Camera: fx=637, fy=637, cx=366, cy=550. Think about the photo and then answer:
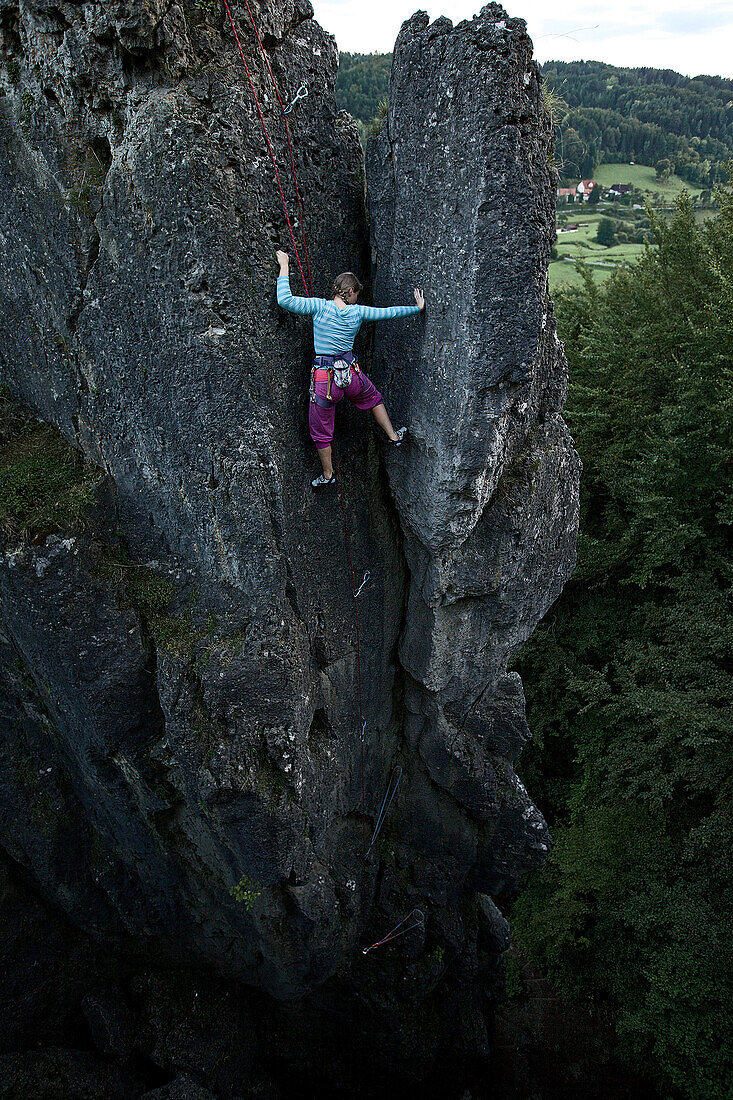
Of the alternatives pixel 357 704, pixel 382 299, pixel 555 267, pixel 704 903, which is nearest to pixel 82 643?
pixel 357 704

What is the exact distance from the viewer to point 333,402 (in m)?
5.90

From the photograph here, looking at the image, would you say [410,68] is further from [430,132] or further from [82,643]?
[82,643]

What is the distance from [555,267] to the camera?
108ft

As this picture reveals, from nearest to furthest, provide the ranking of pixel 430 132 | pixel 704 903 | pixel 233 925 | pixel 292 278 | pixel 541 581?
pixel 430 132 < pixel 292 278 < pixel 541 581 < pixel 233 925 < pixel 704 903

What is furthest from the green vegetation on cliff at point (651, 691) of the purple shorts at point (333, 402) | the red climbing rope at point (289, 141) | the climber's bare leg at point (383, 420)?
the red climbing rope at point (289, 141)

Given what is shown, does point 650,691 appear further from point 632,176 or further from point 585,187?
point 632,176

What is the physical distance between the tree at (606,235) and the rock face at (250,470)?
27.7m

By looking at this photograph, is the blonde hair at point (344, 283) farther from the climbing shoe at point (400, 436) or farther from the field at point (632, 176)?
the field at point (632, 176)

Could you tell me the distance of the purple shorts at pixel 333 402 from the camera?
19.2 ft

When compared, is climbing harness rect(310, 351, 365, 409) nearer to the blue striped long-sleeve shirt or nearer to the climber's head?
the blue striped long-sleeve shirt

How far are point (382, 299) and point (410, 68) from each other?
72.2 inches

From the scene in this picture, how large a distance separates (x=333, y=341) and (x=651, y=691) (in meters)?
8.01

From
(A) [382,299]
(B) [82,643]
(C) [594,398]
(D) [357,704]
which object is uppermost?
(A) [382,299]

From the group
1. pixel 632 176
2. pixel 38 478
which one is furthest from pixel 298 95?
pixel 632 176
